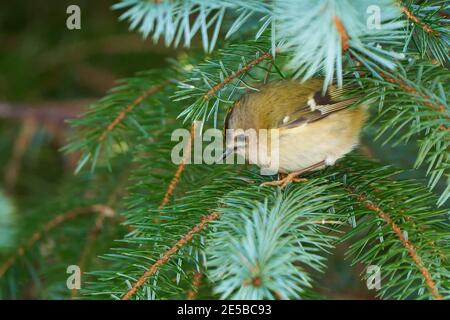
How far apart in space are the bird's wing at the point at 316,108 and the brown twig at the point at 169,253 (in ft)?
1.67

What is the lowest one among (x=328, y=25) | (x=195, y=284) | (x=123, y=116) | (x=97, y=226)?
(x=195, y=284)

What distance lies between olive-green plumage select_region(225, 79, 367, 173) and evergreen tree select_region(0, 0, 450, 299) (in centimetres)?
6

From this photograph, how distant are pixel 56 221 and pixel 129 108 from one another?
44 cm

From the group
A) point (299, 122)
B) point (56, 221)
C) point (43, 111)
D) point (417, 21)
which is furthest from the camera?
point (43, 111)

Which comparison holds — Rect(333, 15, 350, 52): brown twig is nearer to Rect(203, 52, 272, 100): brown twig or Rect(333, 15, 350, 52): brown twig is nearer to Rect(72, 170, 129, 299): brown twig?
Rect(203, 52, 272, 100): brown twig

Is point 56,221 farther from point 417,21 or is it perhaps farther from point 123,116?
point 417,21

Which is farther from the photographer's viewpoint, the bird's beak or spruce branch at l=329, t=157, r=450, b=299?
the bird's beak

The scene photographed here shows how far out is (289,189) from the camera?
4.17ft

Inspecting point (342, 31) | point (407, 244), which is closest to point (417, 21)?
point (342, 31)

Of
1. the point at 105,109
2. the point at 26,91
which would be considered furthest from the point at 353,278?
the point at 26,91

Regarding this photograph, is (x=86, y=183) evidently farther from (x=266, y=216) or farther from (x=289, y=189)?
(x=266, y=216)

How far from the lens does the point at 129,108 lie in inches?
59.4

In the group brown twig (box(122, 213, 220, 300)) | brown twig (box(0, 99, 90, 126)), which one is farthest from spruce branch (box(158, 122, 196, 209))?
brown twig (box(0, 99, 90, 126))

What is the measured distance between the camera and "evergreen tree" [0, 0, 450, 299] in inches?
37.6
